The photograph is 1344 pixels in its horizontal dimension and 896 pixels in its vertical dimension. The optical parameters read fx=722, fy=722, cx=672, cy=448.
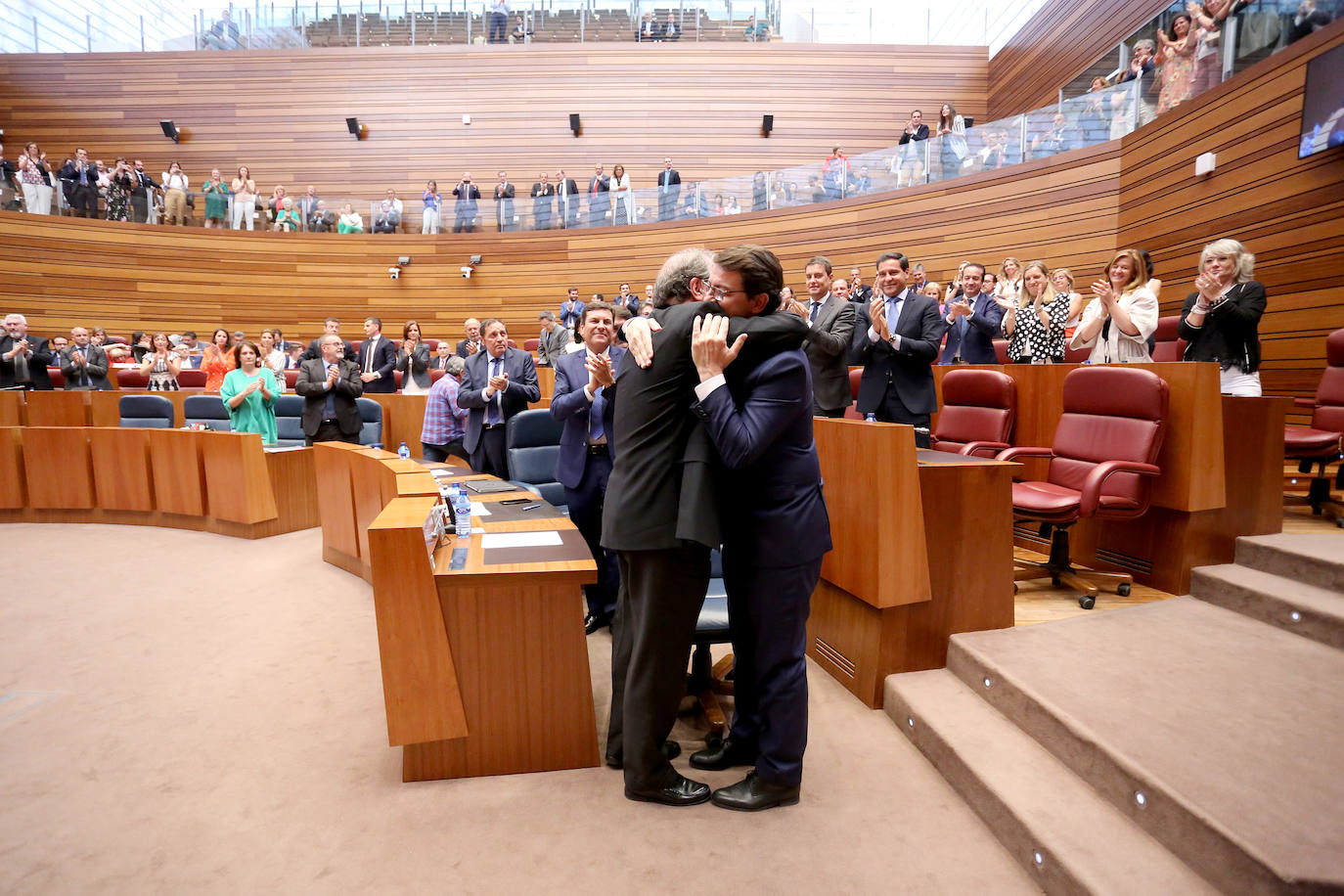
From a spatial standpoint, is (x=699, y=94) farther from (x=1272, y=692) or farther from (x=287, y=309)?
(x=1272, y=692)

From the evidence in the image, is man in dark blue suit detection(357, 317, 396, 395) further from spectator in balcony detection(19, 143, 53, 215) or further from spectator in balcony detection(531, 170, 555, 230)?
spectator in balcony detection(19, 143, 53, 215)

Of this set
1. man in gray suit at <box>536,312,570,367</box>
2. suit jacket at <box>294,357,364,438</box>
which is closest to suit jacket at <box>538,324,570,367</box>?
man in gray suit at <box>536,312,570,367</box>

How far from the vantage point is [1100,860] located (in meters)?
1.41

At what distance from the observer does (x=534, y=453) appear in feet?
11.8

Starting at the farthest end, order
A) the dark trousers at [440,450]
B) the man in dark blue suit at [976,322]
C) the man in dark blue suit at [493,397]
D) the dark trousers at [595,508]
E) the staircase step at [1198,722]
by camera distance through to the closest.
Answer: the dark trousers at [440,450]
the man in dark blue suit at [976,322]
the man in dark blue suit at [493,397]
the dark trousers at [595,508]
the staircase step at [1198,722]

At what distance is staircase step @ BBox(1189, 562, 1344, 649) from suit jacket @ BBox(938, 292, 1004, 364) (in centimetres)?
202

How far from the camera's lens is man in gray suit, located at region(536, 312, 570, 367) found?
257 inches

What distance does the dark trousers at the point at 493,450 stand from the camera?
402 cm

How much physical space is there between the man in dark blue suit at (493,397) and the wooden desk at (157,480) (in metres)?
1.73

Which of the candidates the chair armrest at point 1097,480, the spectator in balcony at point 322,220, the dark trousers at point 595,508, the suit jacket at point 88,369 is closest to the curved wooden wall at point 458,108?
the spectator in balcony at point 322,220

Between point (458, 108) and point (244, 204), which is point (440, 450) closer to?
point (244, 204)

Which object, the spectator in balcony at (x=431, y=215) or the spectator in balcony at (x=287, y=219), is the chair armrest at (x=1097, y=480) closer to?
the spectator in balcony at (x=431, y=215)

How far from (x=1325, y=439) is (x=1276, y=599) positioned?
1.44 m

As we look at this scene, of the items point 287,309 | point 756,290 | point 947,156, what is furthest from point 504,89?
point 756,290
